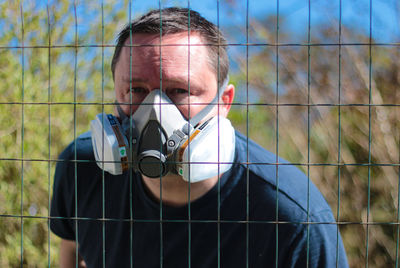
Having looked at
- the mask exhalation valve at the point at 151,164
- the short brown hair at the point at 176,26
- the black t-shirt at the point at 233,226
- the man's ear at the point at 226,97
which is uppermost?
the short brown hair at the point at 176,26

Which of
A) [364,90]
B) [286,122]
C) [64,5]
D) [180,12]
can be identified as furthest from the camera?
[286,122]

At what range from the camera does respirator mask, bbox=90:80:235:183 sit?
1.19m

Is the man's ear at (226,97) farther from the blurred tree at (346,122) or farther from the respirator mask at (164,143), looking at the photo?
the blurred tree at (346,122)

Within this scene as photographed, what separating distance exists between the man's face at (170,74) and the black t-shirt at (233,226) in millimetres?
250

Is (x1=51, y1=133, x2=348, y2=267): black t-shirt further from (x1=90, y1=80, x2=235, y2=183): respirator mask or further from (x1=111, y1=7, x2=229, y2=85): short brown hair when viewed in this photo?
(x1=111, y1=7, x2=229, y2=85): short brown hair

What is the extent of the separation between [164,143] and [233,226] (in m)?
0.36

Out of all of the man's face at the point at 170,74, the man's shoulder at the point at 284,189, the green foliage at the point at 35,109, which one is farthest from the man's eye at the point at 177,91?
the green foliage at the point at 35,109

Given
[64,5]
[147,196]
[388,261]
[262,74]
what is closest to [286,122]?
[262,74]

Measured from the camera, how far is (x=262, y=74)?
322 centimetres

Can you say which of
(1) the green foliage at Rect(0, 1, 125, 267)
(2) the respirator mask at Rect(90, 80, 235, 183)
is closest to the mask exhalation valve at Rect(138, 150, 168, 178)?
(2) the respirator mask at Rect(90, 80, 235, 183)

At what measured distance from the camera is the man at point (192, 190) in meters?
1.30

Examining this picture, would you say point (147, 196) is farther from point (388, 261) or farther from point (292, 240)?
point (388, 261)

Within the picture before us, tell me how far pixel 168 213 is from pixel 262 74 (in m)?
2.00

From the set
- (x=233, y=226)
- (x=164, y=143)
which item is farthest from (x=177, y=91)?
(x=233, y=226)
